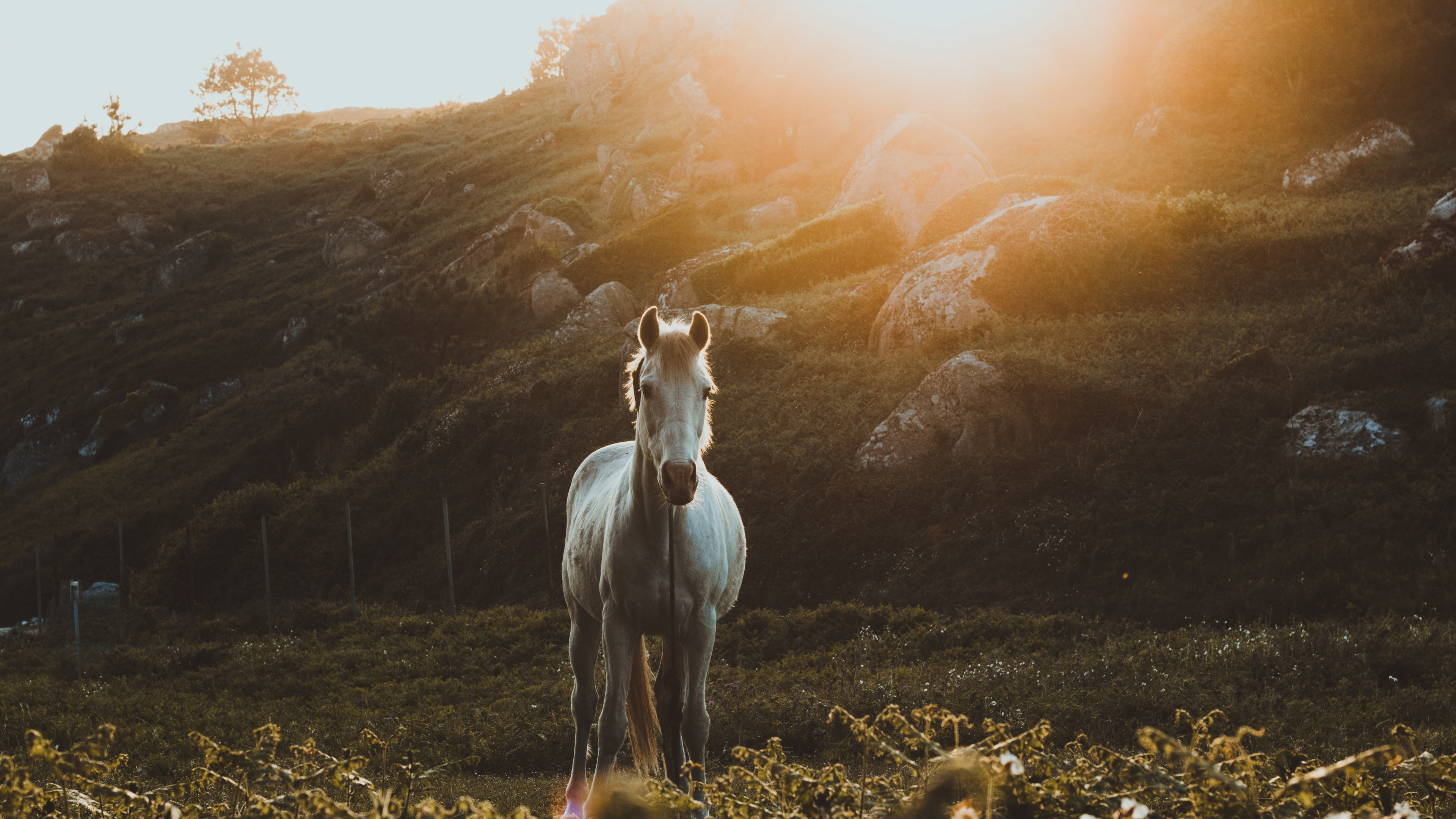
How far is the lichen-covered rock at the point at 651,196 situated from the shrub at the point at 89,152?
164 ft

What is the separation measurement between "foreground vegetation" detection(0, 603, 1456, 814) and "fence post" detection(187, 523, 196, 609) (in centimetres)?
628

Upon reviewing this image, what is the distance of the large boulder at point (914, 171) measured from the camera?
2936 centimetres

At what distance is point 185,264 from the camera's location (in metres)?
50.2

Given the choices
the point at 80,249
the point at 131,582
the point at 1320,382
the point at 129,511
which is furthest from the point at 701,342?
the point at 80,249

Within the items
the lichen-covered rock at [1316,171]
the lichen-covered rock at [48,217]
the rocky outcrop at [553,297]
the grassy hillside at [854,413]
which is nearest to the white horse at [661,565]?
the grassy hillside at [854,413]

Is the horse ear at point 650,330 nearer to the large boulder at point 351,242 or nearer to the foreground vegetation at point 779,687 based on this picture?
the foreground vegetation at point 779,687

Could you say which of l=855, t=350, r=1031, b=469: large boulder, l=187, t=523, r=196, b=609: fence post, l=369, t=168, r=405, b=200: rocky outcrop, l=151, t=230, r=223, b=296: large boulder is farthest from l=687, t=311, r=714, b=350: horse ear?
l=369, t=168, r=405, b=200: rocky outcrop

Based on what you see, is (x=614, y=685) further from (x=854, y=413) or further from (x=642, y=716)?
(x=854, y=413)

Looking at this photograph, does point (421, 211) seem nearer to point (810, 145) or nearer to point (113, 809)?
point (810, 145)

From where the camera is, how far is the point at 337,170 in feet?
220

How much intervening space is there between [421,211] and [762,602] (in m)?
43.6

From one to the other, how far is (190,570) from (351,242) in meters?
30.9

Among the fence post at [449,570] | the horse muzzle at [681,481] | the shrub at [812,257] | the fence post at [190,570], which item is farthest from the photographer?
the shrub at [812,257]

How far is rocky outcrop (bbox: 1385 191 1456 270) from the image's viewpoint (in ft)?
55.4
